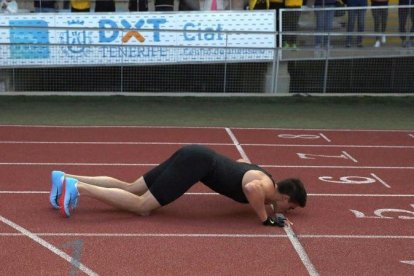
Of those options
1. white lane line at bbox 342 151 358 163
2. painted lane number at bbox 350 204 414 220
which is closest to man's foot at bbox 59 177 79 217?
painted lane number at bbox 350 204 414 220

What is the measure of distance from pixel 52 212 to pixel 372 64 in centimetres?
1014

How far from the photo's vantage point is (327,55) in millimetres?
15477

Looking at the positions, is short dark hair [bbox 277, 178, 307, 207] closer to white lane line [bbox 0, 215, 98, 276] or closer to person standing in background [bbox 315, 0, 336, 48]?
white lane line [bbox 0, 215, 98, 276]

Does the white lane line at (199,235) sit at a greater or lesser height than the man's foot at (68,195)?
lesser

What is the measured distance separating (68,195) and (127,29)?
836cm

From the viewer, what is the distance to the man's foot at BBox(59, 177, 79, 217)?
6984 mm

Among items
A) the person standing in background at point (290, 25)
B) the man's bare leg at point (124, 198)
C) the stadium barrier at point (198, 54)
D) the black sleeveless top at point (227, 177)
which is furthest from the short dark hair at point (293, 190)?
the person standing in background at point (290, 25)

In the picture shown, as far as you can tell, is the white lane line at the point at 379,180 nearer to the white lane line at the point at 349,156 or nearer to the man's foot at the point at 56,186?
the white lane line at the point at 349,156

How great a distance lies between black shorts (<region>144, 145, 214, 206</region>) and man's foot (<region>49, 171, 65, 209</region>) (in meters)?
0.93

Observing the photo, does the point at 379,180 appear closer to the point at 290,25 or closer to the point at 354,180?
the point at 354,180

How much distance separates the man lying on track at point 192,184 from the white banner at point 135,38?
792cm

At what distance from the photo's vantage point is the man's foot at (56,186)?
7086 mm

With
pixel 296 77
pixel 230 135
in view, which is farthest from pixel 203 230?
pixel 296 77

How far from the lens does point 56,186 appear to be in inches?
282
